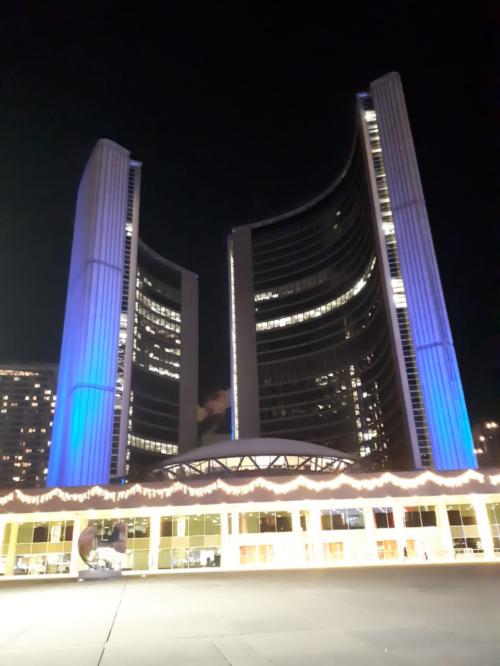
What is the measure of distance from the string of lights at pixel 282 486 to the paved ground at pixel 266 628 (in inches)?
818

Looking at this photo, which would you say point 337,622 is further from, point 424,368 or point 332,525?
point 424,368

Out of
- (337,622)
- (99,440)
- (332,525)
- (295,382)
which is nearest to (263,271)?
(295,382)

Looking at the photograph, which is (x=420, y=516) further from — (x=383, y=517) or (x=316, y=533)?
(x=316, y=533)

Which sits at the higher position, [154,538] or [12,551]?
[154,538]

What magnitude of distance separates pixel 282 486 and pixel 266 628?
31584mm

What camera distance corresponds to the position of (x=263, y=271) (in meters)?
147

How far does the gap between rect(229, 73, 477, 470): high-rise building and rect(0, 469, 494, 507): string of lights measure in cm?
1965

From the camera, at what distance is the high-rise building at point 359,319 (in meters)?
68.9

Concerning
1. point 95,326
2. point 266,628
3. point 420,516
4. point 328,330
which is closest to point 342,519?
point 420,516

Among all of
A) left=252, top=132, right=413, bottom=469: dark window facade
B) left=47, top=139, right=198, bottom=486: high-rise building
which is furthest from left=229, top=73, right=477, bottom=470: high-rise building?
left=47, top=139, right=198, bottom=486: high-rise building

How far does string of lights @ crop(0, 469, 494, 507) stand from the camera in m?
44.9

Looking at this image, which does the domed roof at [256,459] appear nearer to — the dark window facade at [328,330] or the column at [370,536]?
the column at [370,536]

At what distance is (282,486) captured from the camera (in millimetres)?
45344

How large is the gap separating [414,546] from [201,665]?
4210 cm
